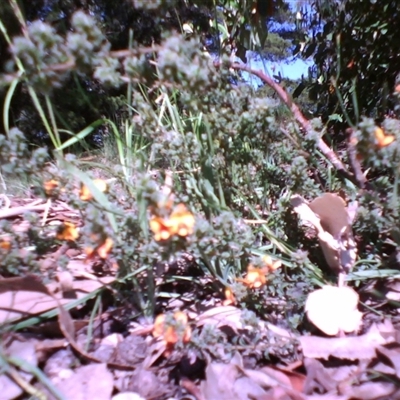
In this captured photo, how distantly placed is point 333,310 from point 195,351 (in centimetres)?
29

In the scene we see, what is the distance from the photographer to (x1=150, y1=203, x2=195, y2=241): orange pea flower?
3.03ft

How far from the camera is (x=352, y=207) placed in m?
1.27

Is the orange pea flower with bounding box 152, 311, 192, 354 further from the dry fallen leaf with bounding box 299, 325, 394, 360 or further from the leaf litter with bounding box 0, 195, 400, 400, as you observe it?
the dry fallen leaf with bounding box 299, 325, 394, 360

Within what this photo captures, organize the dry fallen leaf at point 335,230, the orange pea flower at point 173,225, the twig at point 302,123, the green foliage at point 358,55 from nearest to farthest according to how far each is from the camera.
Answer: the orange pea flower at point 173,225, the dry fallen leaf at point 335,230, the twig at point 302,123, the green foliage at point 358,55

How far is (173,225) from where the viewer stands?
0.92m

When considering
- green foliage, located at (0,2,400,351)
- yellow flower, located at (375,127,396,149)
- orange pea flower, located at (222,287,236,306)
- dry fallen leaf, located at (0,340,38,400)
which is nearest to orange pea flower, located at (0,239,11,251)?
green foliage, located at (0,2,400,351)

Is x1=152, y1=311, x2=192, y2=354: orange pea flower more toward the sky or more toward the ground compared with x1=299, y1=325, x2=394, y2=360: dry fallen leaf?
more toward the sky

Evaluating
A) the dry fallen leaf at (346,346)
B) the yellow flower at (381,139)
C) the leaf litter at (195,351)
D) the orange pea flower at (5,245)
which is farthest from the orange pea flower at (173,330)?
the yellow flower at (381,139)

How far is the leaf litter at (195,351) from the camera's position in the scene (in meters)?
0.95

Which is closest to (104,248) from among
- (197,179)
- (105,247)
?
(105,247)

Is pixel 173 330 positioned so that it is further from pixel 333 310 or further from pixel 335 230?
pixel 335 230

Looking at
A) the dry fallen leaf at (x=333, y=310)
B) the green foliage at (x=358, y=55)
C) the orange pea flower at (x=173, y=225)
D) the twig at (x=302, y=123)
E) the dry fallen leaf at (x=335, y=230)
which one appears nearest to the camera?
the orange pea flower at (x=173, y=225)

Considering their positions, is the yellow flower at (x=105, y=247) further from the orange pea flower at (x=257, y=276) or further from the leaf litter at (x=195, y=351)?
the orange pea flower at (x=257, y=276)

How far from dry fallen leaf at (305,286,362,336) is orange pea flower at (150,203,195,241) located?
0.32 meters
